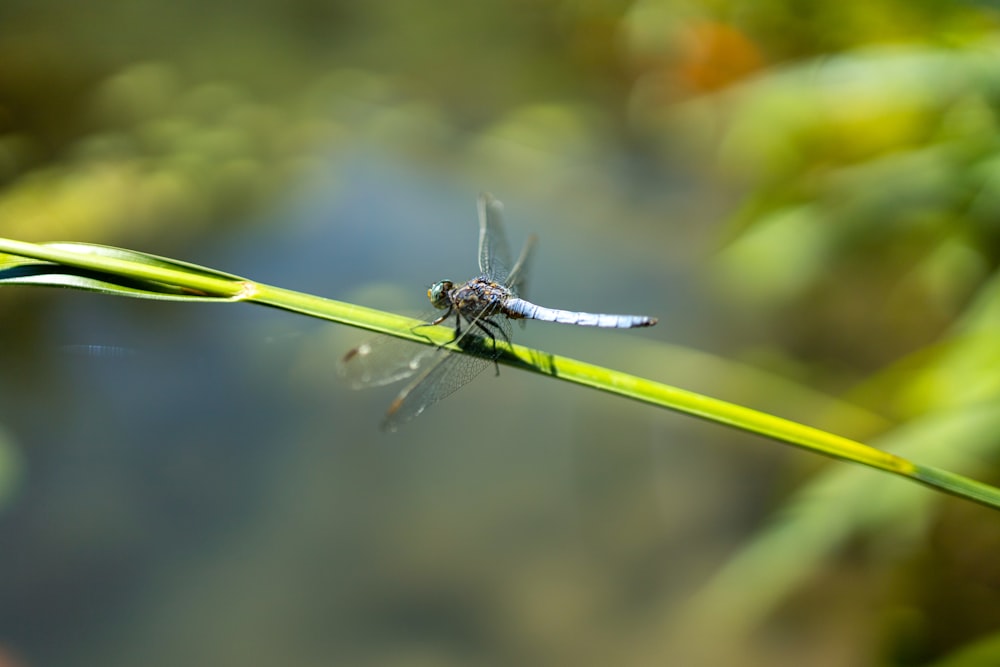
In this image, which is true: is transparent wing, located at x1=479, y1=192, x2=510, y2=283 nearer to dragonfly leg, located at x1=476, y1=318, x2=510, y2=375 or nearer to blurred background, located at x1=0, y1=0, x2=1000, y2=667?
dragonfly leg, located at x1=476, y1=318, x2=510, y2=375

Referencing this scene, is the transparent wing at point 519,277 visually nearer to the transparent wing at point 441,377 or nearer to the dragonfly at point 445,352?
the dragonfly at point 445,352

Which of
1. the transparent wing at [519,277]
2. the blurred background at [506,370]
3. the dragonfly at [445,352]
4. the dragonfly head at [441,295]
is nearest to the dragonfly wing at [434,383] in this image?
the dragonfly at [445,352]

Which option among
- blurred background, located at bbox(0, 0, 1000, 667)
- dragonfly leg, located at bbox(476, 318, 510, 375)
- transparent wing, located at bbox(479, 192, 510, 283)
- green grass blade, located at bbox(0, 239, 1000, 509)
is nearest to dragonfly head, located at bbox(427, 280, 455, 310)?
dragonfly leg, located at bbox(476, 318, 510, 375)

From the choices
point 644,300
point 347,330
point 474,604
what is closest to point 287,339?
point 347,330

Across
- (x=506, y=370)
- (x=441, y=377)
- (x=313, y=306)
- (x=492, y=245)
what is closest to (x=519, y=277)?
(x=492, y=245)

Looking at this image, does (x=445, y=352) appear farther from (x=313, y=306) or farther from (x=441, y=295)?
(x=313, y=306)
